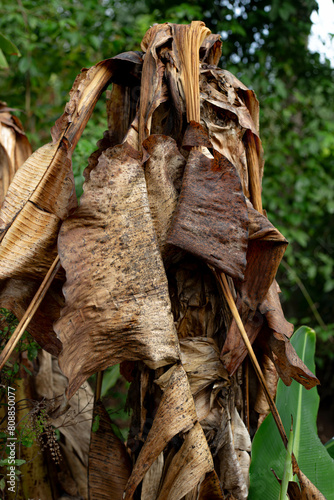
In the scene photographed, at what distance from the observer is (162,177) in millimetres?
738

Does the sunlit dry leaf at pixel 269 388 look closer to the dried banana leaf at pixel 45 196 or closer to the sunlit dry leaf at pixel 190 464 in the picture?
the sunlit dry leaf at pixel 190 464

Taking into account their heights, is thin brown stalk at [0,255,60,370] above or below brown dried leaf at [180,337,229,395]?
above

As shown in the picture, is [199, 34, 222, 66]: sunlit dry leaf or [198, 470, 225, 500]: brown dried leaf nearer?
[198, 470, 225, 500]: brown dried leaf

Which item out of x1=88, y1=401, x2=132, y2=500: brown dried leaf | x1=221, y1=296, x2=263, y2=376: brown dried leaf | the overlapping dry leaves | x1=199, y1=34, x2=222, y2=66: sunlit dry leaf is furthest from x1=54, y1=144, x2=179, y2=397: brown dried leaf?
x1=199, y1=34, x2=222, y2=66: sunlit dry leaf

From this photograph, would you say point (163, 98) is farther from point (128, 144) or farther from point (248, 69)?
point (248, 69)

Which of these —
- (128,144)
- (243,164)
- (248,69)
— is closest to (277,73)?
(248,69)

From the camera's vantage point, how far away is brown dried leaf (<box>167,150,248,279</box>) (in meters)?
0.67

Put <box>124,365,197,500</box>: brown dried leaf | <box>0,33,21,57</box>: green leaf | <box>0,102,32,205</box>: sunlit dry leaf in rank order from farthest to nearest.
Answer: <box>0,33,21,57</box>: green leaf < <box>0,102,32,205</box>: sunlit dry leaf < <box>124,365,197,500</box>: brown dried leaf

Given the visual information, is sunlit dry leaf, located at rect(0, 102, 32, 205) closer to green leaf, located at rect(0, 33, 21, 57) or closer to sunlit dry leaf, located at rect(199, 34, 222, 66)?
green leaf, located at rect(0, 33, 21, 57)

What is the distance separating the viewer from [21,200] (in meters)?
0.80

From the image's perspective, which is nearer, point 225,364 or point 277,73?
point 225,364

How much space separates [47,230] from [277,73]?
6.77 feet

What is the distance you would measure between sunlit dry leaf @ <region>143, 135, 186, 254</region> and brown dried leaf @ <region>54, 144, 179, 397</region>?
0.03 metres

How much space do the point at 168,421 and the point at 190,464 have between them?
0.27ft
